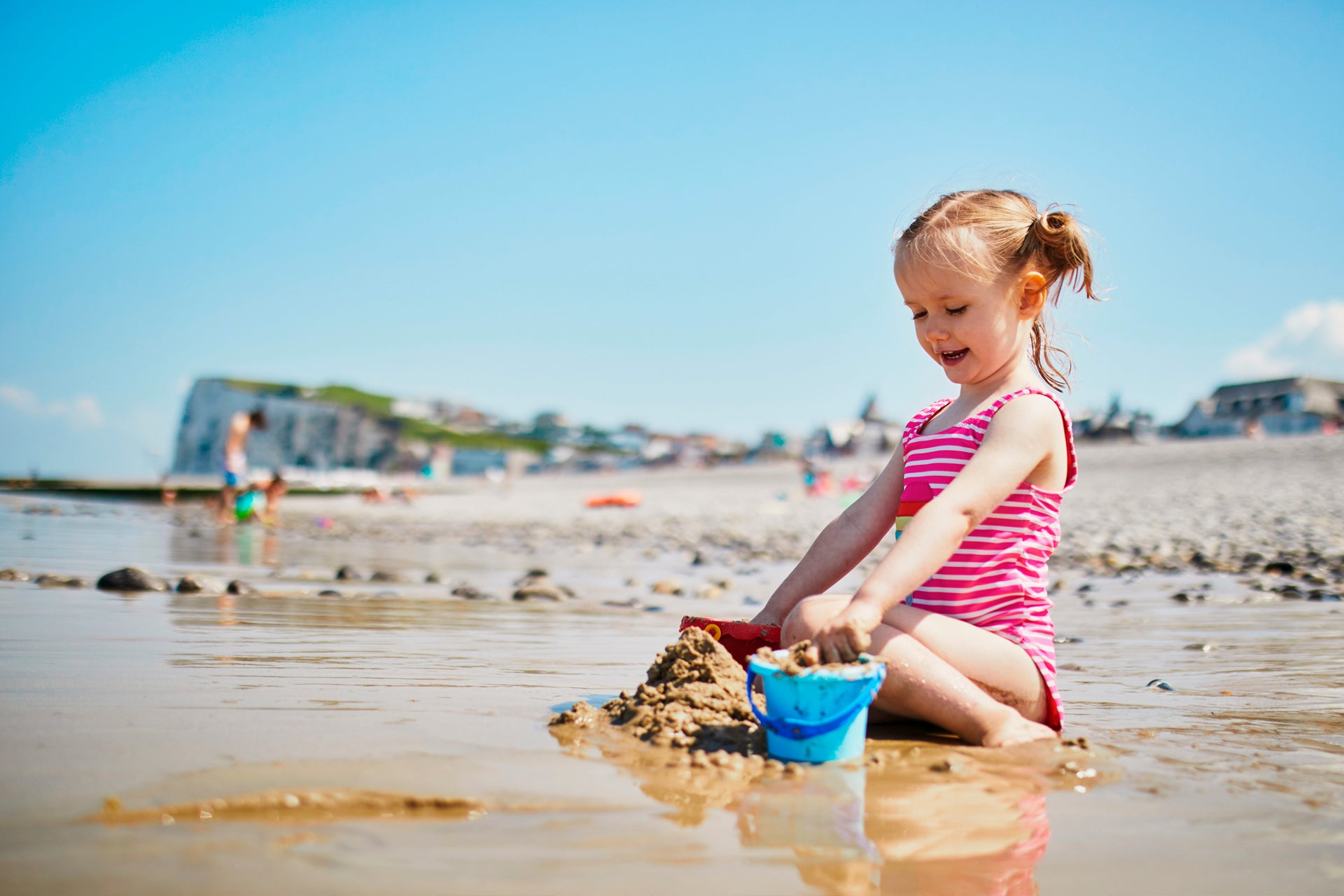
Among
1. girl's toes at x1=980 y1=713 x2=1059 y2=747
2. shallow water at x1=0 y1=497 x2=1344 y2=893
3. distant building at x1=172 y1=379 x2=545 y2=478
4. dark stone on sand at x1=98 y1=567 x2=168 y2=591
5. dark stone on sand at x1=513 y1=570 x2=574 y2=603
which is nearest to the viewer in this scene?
shallow water at x1=0 y1=497 x2=1344 y2=893

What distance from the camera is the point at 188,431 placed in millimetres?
94688

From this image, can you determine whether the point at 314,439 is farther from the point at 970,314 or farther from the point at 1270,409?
the point at 970,314

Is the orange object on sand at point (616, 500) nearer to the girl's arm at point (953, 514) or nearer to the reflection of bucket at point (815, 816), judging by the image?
the girl's arm at point (953, 514)

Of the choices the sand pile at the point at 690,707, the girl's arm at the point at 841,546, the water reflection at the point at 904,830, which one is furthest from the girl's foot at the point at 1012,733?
the girl's arm at the point at 841,546

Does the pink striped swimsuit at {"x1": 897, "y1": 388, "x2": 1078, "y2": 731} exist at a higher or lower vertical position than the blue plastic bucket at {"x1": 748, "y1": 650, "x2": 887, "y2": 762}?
higher

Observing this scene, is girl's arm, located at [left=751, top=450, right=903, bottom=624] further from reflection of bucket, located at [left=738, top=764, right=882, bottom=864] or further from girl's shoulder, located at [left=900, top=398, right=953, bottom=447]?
reflection of bucket, located at [left=738, top=764, right=882, bottom=864]

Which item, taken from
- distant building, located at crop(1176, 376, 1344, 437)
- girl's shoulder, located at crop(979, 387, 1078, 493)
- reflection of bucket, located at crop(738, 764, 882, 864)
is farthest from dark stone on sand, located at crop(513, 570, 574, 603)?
distant building, located at crop(1176, 376, 1344, 437)

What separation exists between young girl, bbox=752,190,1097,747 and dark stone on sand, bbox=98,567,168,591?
3457 millimetres

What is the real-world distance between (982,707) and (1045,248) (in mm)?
1142

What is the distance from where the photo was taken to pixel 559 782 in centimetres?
163

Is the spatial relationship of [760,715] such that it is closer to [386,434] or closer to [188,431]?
[386,434]

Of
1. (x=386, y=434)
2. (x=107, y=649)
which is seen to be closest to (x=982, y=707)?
(x=107, y=649)

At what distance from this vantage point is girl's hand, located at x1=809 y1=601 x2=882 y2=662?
6.06ft

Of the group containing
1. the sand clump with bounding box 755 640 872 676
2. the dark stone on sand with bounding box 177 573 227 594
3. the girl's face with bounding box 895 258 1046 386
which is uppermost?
the girl's face with bounding box 895 258 1046 386
